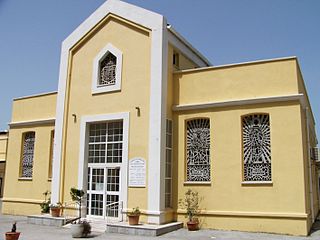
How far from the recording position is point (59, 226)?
46.3 ft

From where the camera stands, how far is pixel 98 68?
51.8 ft

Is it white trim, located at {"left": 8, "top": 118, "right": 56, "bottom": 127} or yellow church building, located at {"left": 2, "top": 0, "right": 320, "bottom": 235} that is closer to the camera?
yellow church building, located at {"left": 2, "top": 0, "right": 320, "bottom": 235}

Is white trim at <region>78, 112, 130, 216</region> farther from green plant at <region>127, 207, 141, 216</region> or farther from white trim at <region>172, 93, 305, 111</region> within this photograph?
white trim at <region>172, 93, 305, 111</region>

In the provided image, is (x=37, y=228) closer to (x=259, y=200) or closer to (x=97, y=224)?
(x=97, y=224)

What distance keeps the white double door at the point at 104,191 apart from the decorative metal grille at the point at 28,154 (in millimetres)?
4675

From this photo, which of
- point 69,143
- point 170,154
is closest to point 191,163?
point 170,154

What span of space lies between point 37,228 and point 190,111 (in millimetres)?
7149

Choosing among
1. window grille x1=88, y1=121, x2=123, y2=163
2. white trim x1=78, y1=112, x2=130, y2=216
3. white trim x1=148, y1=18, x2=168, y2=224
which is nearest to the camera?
white trim x1=148, y1=18, x2=168, y2=224

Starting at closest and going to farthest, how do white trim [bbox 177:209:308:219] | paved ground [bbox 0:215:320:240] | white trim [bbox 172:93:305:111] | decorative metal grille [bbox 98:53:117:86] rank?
paved ground [bbox 0:215:320:240] < white trim [bbox 177:209:308:219] < white trim [bbox 172:93:305:111] < decorative metal grille [bbox 98:53:117:86]

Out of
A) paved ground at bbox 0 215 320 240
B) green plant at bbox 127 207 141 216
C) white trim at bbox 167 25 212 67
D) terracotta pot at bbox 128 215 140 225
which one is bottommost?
paved ground at bbox 0 215 320 240

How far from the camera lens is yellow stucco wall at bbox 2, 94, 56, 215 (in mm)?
17469

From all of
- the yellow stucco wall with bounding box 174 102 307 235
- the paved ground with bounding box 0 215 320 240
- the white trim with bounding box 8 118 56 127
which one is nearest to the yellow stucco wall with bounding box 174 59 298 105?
the yellow stucco wall with bounding box 174 102 307 235

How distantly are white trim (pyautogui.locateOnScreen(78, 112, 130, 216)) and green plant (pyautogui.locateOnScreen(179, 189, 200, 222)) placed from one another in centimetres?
220

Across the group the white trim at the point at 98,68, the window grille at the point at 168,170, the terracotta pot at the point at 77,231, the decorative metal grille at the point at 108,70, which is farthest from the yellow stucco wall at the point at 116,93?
the terracotta pot at the point at 77,231
